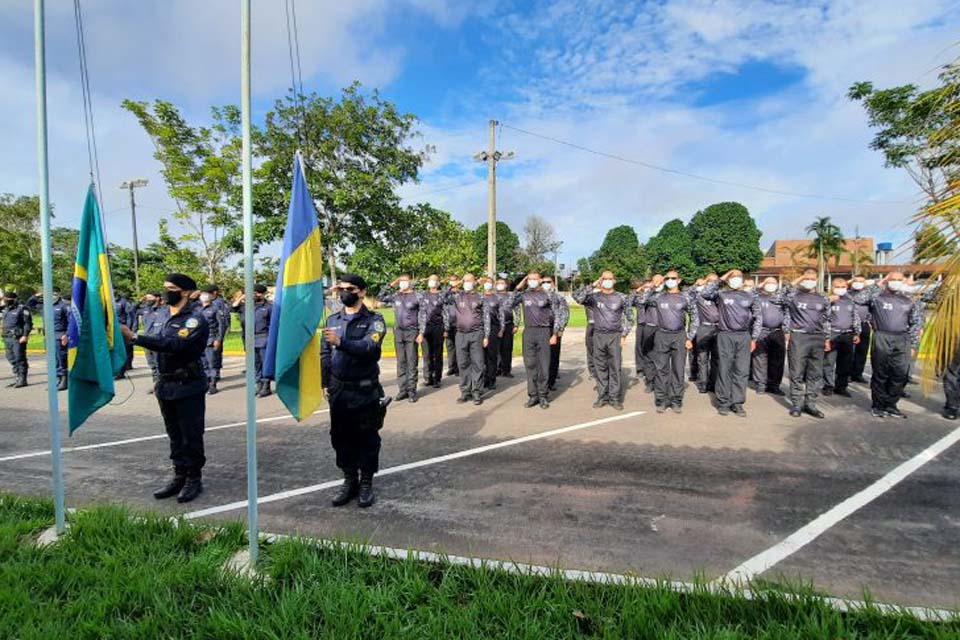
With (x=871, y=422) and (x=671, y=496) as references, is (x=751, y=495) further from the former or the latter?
(x=871, y=422)

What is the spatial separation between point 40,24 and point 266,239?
13.2 meters

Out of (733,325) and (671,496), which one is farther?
(733,325)

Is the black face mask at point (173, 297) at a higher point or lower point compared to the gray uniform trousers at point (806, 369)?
higher

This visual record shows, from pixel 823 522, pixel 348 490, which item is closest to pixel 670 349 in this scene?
pixel 823 522

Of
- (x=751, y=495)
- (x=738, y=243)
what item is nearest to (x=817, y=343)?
(x=751, y=495)

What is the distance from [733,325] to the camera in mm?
6875

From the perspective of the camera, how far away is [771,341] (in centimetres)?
787


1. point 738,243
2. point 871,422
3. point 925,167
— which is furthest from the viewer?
point 738,243

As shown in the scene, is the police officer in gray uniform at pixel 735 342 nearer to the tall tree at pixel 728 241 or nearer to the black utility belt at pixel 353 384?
the black utility belt at pixel 353 384

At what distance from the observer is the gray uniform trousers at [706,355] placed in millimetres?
8117

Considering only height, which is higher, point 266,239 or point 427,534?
point 266,239

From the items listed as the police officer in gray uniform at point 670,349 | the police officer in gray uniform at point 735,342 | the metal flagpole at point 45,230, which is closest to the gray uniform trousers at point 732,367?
the police officer in gray uniform at point 735,342

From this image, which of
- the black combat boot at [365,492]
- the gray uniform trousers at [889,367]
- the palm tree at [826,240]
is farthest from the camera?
the palm tree at [826,240]

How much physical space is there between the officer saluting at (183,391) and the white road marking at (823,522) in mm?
4072
